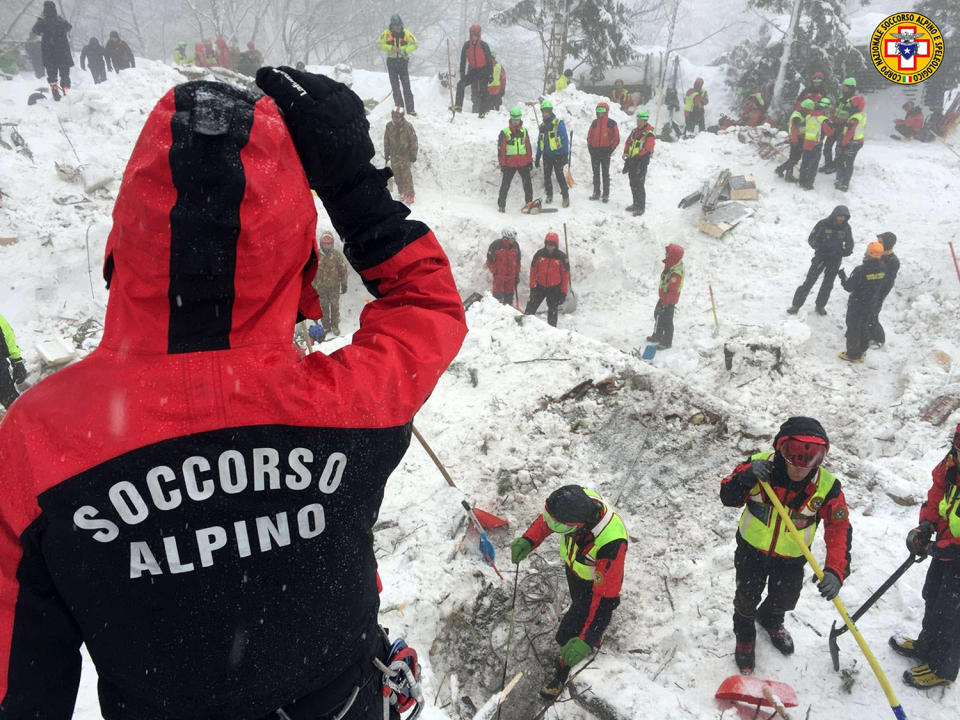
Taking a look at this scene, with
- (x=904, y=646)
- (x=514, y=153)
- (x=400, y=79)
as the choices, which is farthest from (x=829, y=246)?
(x=400, y=79)

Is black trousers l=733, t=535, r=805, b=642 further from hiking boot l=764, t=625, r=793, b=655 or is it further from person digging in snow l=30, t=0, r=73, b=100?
person digging in snow l=30, t=0, r=73, b=100

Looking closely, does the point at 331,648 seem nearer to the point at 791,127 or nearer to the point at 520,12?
the point at 791,127

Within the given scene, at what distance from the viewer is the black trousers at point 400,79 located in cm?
1403

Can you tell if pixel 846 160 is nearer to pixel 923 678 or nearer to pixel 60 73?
pixel 923 678

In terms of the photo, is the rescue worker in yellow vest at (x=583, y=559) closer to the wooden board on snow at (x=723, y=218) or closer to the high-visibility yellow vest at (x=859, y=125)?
the wooden board on snow at (x=723, y=218)

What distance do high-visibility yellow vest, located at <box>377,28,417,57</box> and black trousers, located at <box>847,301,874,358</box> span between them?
35.3 feet

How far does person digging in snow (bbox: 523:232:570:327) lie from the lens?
10289 millimetres

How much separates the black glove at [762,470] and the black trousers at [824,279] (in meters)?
7.73

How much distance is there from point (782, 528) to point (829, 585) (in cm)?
43

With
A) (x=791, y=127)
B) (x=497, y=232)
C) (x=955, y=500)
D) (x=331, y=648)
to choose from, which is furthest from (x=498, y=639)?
(x=791, y=127)

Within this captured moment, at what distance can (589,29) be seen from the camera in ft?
56.9

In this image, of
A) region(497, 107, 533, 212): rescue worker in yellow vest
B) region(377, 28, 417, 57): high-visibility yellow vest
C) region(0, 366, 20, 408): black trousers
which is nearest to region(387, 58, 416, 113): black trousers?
region(377, 28, 417, 57): high-visibility yellow vest

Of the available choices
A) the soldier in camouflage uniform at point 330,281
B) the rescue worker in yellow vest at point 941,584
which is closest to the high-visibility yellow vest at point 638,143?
the soldier in camouflage uniform at point 330,281

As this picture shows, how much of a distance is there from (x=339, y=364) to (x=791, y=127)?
51.8 ft
